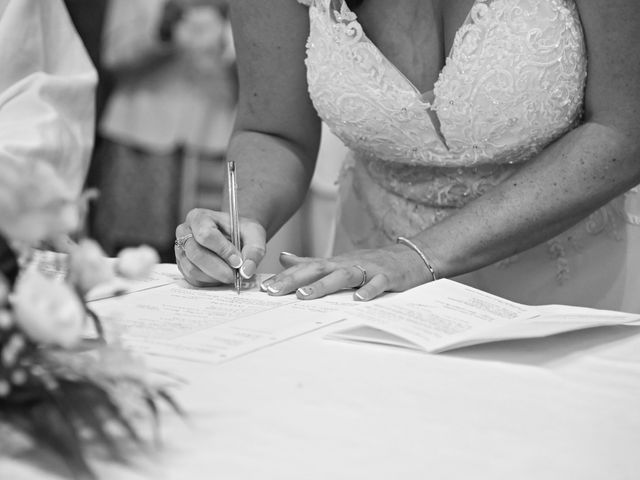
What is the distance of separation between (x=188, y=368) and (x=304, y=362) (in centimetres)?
11

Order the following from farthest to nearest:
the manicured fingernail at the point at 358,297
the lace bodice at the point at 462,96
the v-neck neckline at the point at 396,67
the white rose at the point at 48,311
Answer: the v-neck neckline at the point at 396,67
the lace bodice at the point at 462,96
the manicured fingernail at the point at 358,297
the white rose at the point at 48,311

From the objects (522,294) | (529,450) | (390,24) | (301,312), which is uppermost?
(390,24)

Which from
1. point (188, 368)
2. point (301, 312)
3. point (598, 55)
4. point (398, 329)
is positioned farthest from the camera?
point (598, 55)

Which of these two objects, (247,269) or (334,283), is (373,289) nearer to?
(334,283)

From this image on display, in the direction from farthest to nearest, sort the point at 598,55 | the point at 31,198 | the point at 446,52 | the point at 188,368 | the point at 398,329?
1. the point at 446,52
2. the point at 598,55
3. the point at 398,329
4. the point at 188,368
5. the point at 31,198

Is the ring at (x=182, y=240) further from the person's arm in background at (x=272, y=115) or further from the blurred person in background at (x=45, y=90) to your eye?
the blurred person in background at (x=45, y=90)

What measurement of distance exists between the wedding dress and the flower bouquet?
997 millimetres

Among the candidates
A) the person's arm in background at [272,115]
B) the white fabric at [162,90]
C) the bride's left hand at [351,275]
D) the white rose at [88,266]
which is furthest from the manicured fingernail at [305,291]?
the white fabric at [162,90]

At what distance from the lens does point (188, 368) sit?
37.1 inches

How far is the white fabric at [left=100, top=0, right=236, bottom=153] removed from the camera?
2748 mm

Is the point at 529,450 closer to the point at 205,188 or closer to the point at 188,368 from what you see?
the point at 188,368

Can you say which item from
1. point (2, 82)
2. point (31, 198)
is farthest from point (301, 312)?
point (2, 82)

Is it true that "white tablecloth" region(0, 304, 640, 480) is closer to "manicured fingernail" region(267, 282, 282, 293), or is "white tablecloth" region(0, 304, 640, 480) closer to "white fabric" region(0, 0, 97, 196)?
"manicured fingernail" region(267, 282, 282, 293)

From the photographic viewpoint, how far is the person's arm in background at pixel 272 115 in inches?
66.4
